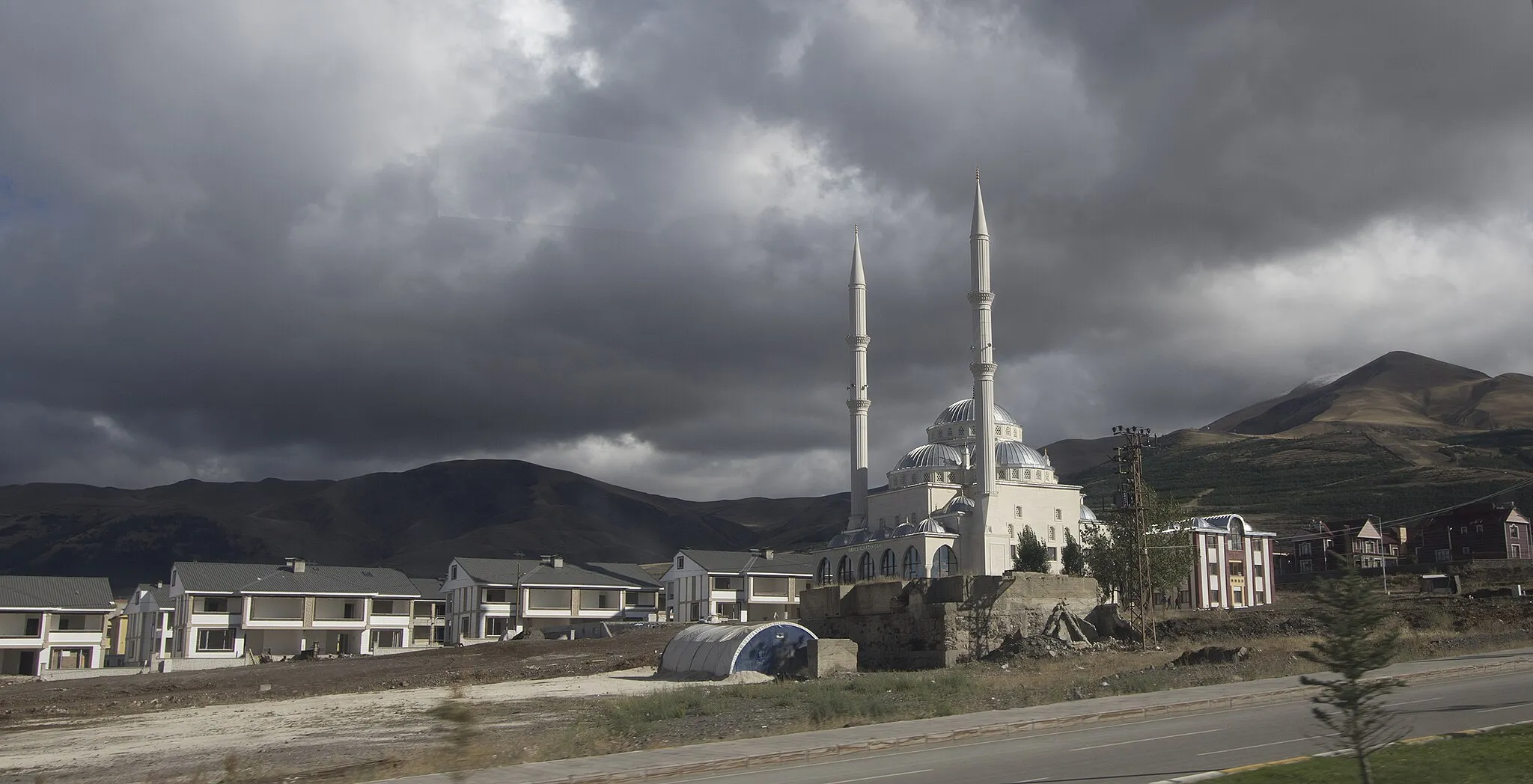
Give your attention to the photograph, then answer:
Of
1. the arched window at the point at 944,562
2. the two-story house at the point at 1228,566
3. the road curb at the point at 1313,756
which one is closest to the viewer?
the road curb at the point at 1313,756

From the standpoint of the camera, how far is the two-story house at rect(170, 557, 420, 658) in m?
77.6

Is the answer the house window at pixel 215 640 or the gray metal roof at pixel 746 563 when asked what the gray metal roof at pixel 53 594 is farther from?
the gray metal roof at pixel 746 563

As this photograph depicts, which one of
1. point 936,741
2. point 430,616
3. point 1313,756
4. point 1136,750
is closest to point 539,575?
point 430,616

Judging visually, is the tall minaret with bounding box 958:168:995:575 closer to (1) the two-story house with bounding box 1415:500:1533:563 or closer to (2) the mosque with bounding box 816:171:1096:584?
(2) the mosque with bounding box 816:171:1096:584

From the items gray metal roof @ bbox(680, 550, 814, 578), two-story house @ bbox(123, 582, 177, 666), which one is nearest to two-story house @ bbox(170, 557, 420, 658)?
two-story house @ bbox(123, 582, 177, 666)

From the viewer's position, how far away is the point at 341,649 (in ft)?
270

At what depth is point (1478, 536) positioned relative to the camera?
99562 millimetres

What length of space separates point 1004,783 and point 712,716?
547 inches

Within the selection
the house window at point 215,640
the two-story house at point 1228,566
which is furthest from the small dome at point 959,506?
the house window at point 215,640

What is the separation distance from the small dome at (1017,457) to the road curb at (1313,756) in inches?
2931

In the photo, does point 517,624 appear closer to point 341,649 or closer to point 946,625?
point 341,649

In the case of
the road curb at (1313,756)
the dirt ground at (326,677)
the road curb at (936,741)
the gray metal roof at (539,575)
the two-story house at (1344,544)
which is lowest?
the dirt ground at (326,677)

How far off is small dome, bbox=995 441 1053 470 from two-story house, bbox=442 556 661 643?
29.5 m

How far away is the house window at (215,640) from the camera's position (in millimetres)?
77875
